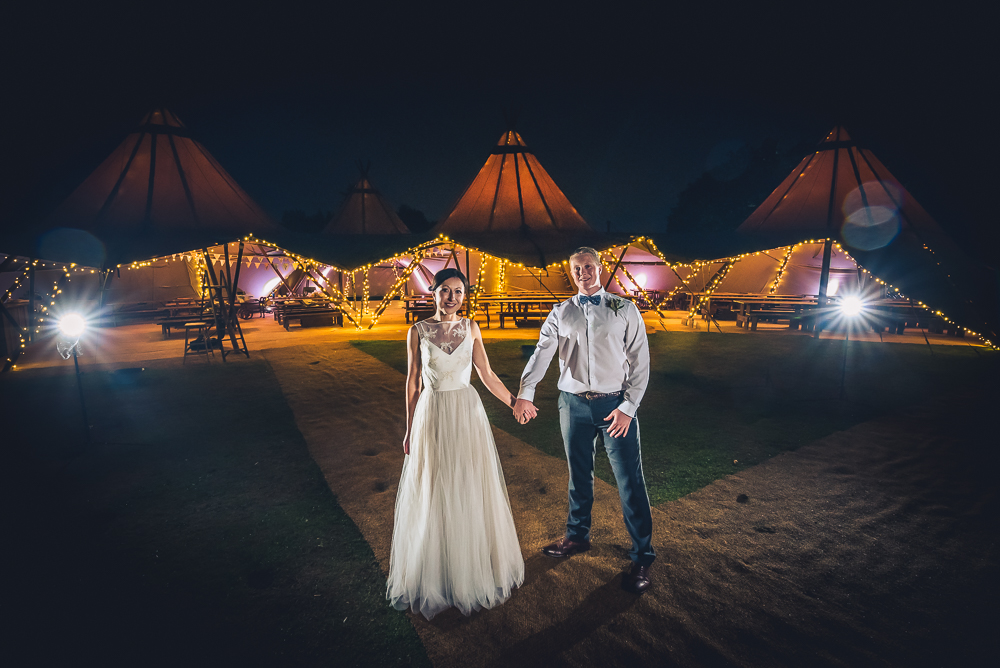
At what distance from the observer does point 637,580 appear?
2520 millimetres

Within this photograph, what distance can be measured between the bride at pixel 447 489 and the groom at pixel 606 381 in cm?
34

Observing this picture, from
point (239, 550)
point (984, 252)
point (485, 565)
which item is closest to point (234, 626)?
point (239, 550)

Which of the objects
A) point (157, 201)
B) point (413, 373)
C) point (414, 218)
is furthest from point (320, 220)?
point (413, 373)

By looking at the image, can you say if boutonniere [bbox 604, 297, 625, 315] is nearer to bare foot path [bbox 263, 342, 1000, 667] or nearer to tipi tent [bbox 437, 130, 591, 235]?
bare foot path [bbox 263, 342, 1000, 667]

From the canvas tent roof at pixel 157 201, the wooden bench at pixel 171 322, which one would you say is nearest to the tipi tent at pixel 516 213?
the canvas tent roof at pixel 157 201

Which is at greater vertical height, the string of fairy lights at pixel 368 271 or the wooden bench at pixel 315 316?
the string of fairy lights at pixel 368 271

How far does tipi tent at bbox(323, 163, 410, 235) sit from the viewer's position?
19.6 meters

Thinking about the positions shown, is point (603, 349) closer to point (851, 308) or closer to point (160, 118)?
point (851, 308)

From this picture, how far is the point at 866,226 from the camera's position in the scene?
1048cm

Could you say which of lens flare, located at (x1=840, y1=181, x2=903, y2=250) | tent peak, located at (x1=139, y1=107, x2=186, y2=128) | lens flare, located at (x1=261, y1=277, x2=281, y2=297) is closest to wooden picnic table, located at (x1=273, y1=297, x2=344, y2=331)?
tent peak, located at (x1=139, y1=107, x2=186, y2=128)

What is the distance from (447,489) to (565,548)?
0.98 meters

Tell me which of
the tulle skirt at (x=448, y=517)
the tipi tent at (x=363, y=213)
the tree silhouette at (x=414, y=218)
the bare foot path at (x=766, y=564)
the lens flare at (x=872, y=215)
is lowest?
the bare foot path at (x=766, y=564)

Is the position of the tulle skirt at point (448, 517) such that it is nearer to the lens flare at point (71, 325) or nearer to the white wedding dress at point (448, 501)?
the white wedding dress at point (448, 501)

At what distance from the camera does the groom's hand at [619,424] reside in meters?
2.41
